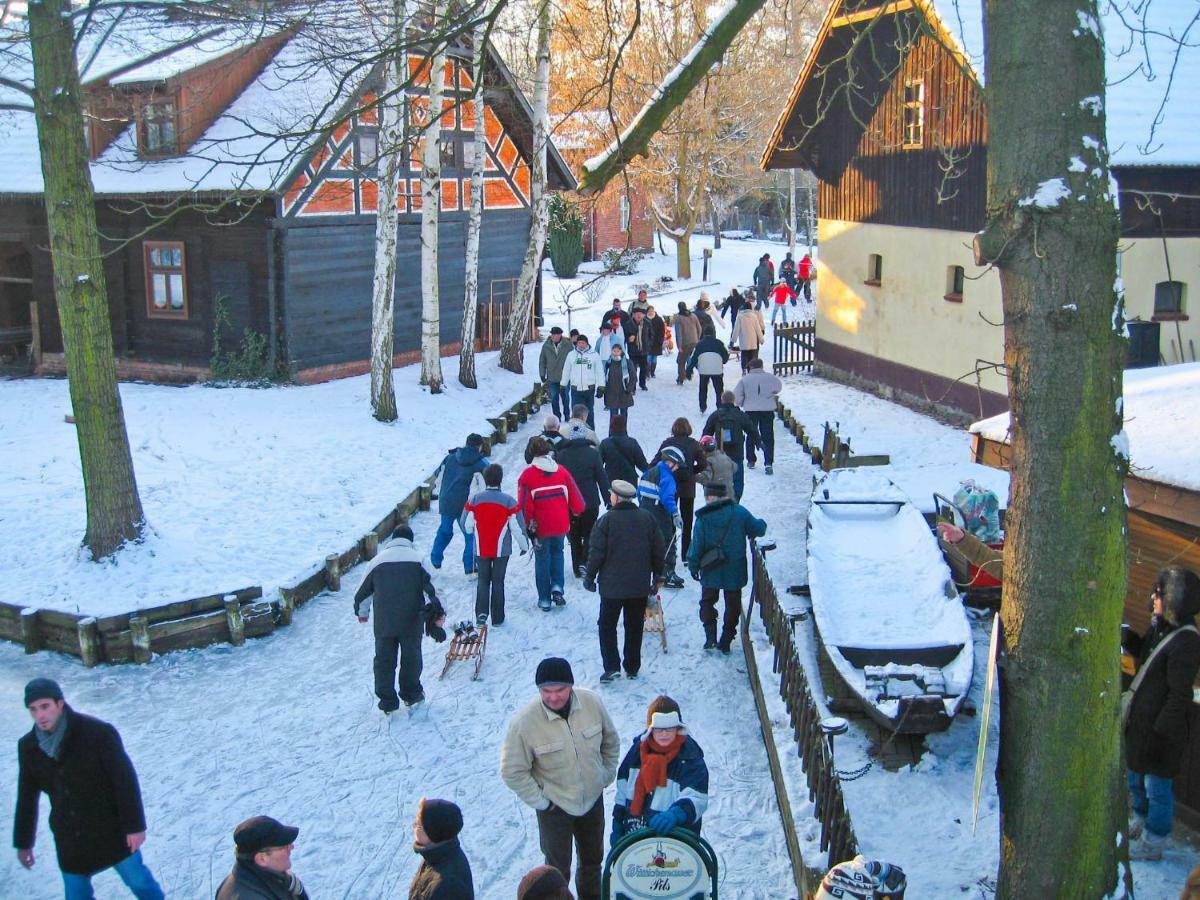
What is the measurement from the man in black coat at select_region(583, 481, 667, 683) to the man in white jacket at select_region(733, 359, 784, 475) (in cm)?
579

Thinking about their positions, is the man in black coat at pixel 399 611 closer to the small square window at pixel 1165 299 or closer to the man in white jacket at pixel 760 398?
the man in white jacket at pixel 760 398

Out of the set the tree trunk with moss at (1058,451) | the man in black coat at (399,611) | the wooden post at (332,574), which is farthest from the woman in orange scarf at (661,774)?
the wooden post at (332,574)

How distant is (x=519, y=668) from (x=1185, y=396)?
17.9 ft

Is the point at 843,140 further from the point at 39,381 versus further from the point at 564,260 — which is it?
the point at 564,260

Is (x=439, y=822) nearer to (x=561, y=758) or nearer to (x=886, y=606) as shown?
(x=561, y=758)

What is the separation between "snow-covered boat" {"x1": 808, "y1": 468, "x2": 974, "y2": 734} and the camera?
26.1ft

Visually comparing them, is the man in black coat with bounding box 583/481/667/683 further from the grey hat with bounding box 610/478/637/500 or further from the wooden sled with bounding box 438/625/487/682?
the wooden sled with bounding box 438/625/487/682

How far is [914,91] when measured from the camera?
19953mm

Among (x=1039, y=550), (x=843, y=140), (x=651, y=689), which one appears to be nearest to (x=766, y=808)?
(x=651, y=689)

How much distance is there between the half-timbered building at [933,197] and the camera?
53.1 feet

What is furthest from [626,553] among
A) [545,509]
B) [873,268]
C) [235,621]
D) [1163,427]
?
[873,268]

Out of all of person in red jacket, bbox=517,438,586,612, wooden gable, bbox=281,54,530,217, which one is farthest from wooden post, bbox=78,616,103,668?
wooden gable, bbox=281,54,530,217

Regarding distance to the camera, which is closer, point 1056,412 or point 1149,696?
point 1056,412

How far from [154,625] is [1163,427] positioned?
8.15m
